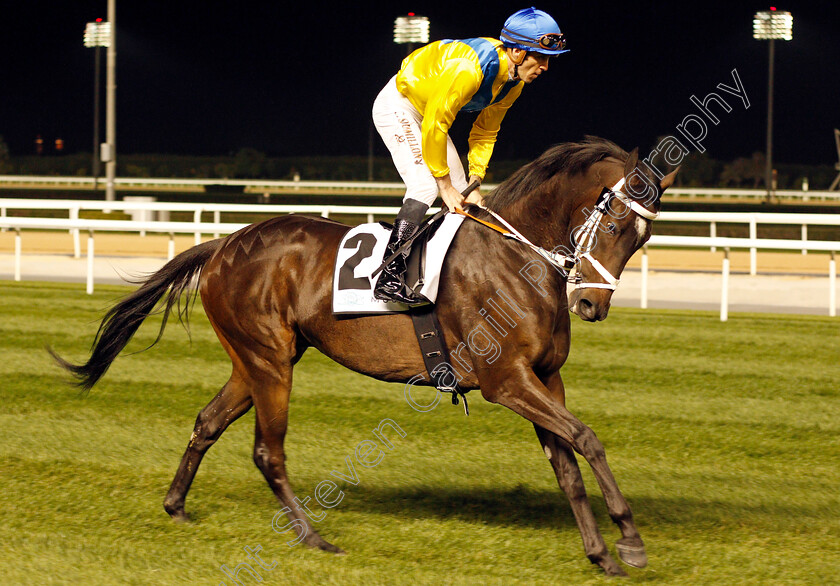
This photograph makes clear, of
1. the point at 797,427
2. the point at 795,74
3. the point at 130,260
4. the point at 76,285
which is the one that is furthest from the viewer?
the point at 795,74

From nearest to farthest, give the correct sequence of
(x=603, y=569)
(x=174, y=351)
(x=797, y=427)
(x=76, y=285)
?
(x=603, y=569)
(x=797, y=427)
(x=174, y=351)
(x=76, y=285)

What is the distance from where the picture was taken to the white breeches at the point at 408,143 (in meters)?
3.57

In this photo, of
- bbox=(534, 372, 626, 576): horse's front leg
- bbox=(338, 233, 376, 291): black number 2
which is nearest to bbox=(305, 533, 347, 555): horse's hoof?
bbox=(534, 372, 626, 576): horse's front leg

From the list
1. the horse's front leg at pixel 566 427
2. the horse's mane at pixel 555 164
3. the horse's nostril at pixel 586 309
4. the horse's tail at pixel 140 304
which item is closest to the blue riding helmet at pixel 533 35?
the horse's mane at pixel 555 164

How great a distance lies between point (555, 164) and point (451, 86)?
0.43m

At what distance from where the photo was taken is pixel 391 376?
3.54 meters

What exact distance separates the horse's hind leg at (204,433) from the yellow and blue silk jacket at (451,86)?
1111 mm

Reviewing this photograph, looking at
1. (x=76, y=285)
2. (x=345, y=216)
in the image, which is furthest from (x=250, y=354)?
(x=345, y=216)

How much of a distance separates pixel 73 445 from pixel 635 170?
281cm

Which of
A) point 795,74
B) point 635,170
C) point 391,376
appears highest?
point 795,74

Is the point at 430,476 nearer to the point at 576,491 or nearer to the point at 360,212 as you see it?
the point at 576,491

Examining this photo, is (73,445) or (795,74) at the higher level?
(795,74)

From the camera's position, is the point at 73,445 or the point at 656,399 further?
the point at 656,399

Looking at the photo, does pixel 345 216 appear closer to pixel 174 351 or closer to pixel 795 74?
pixel 174 351
